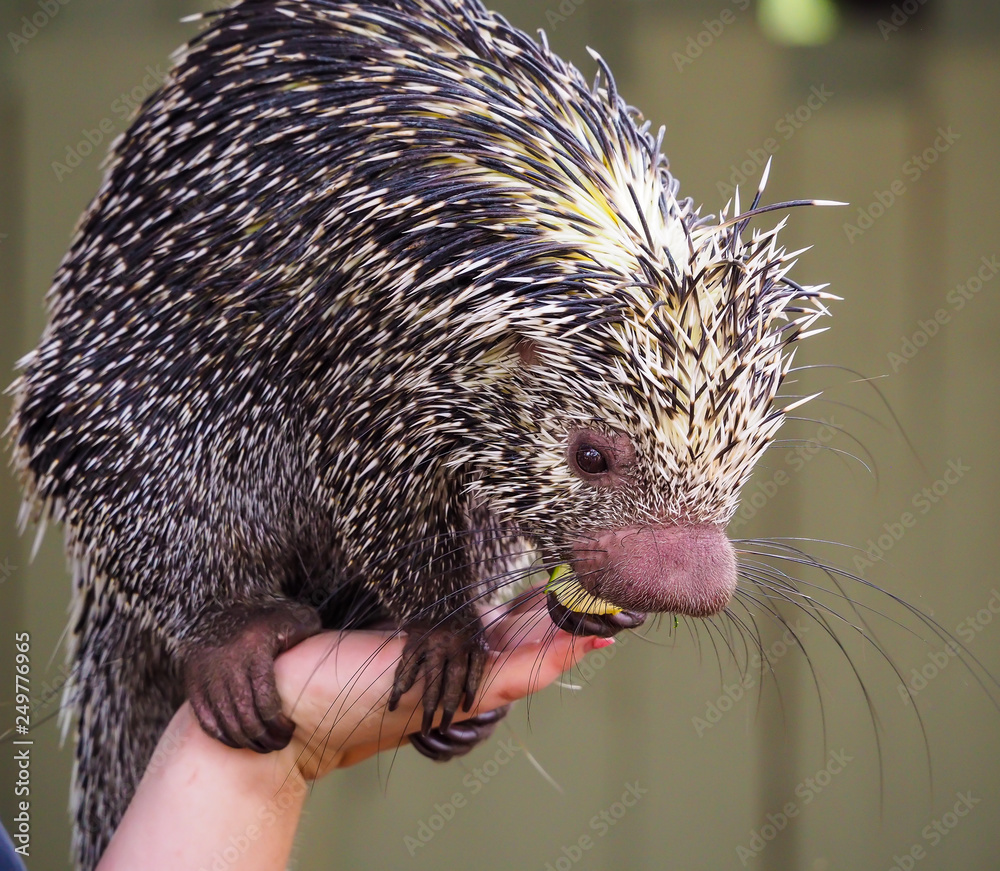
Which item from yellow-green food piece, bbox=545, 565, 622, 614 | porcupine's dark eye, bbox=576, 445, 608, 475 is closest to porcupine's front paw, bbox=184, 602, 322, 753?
yellow-green food piece, bbox=545, 565, 622, 614

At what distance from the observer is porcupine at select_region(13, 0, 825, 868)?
985mm

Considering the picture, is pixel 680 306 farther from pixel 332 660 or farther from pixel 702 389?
pixel 332 660

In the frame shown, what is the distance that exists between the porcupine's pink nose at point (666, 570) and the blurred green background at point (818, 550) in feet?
6.56

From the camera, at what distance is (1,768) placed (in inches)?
113

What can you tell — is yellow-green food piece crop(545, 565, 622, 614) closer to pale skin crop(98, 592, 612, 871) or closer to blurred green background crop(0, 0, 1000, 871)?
pale skin crop(98, 592, 612, 871)

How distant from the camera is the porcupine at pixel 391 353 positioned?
3.23ft

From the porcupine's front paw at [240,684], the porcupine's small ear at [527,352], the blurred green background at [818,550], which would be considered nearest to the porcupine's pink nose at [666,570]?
the porcupine's small ear at [527,352]

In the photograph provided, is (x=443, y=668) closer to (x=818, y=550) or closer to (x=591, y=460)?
(x=591, y=460)

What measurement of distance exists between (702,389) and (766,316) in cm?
13

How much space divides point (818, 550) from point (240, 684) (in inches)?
85.4

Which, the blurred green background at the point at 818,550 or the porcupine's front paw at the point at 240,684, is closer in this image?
the porcupine's front paw at the point at 240,684

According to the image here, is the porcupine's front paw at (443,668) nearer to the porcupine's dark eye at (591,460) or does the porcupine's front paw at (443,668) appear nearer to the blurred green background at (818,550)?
the porcupine's dark eye at (591,460)

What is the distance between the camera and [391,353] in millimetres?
1097

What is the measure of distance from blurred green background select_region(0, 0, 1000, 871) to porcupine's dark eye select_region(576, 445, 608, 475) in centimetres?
199
